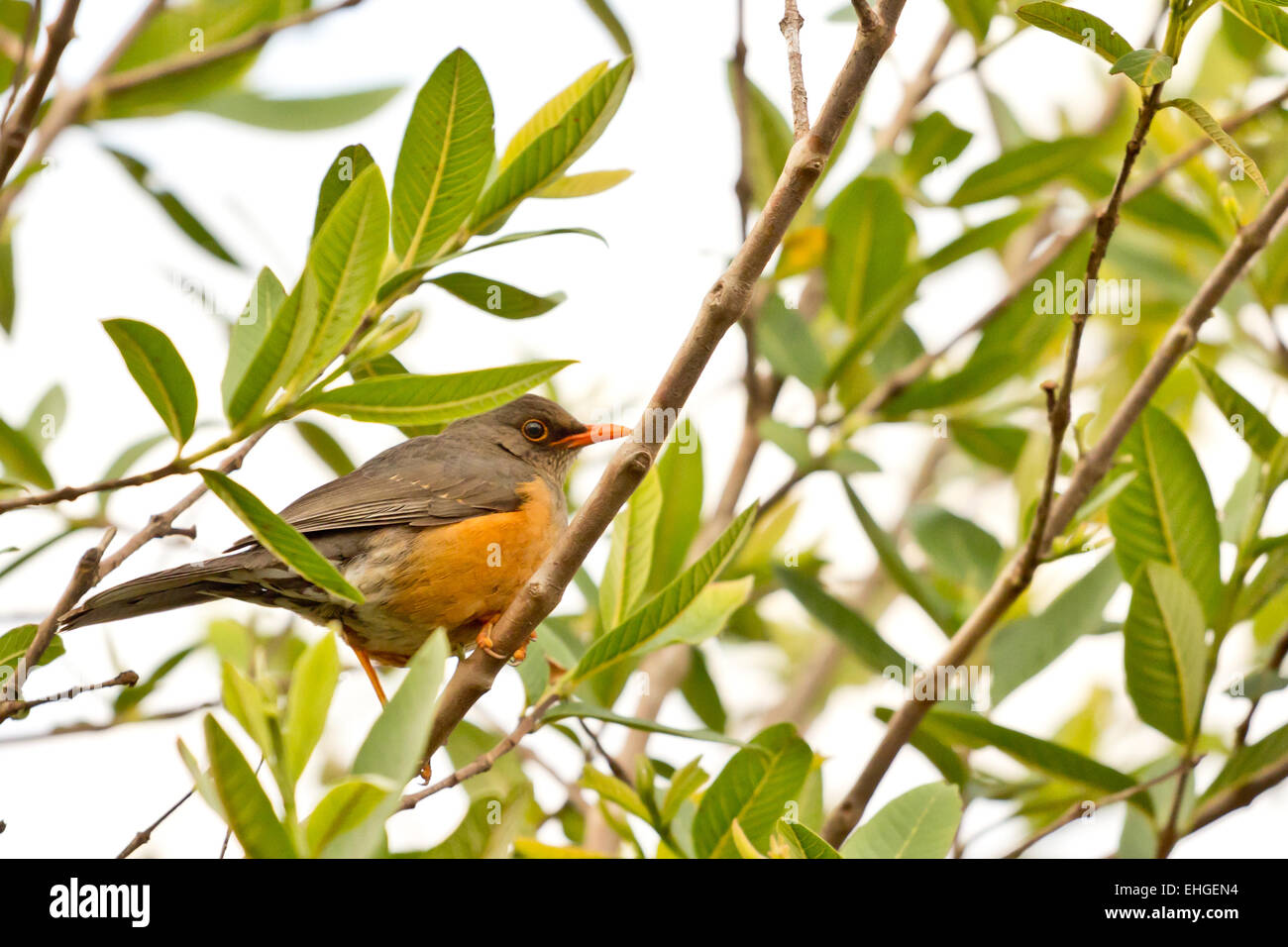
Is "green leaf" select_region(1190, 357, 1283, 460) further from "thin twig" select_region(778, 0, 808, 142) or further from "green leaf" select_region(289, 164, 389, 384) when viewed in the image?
"green leaf" select_region(289, 164, 389, 384)

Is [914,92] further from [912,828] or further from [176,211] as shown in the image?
[912,828]

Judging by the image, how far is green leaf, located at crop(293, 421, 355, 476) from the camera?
476 centimetres

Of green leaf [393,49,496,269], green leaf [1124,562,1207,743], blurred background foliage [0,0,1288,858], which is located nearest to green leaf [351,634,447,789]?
blurred background foliage [0,0,1288,858]

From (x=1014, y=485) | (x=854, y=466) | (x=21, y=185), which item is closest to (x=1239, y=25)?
(x=1014, y=485)

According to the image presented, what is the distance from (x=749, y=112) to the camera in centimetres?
515

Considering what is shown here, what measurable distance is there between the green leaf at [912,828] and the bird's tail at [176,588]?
220 cm

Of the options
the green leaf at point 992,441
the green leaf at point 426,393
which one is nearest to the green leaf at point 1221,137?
the green leaf at point 426,393

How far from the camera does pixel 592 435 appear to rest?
18.8 feet

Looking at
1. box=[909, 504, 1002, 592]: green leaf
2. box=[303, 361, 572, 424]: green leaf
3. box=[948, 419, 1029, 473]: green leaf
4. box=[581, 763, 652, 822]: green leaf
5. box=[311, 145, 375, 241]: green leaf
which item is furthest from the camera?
box=[948, 419, 1029, 473]: green leaf

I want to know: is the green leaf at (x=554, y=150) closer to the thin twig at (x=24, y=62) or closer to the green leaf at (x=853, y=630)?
the thin twig at (x=24, y=62)

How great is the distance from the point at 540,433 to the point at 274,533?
11.4ft

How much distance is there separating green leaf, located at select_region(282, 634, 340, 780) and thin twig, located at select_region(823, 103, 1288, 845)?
5.90 feet
